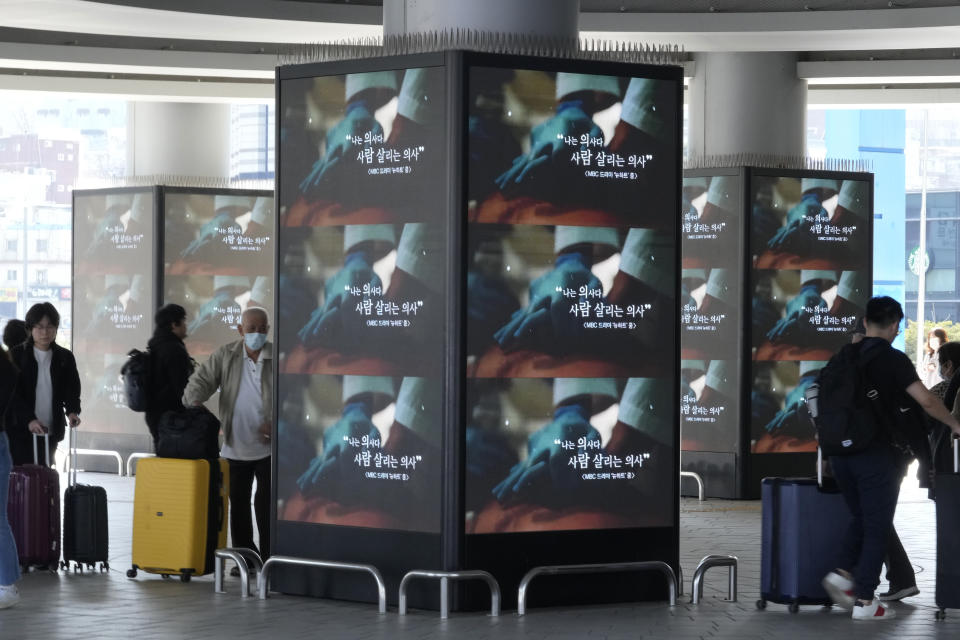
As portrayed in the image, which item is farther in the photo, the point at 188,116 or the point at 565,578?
the point at 188,116

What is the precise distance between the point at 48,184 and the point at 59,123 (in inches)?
64.8

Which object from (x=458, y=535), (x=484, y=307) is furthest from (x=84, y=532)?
(x=484, y=307)

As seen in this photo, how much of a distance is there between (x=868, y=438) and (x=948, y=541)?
2.25 ft

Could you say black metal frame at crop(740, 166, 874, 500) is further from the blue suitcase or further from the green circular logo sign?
the green circular logo sign

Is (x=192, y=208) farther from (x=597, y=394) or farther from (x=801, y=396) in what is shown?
(x=597, y=394)

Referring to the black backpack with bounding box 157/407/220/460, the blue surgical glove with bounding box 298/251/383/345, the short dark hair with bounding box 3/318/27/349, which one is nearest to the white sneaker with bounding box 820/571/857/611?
the blue surgical glove with bounding box 298/251/383/345

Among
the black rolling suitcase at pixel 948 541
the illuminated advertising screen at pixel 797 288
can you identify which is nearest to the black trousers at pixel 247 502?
the black rolling suitcase at pixel 948 541

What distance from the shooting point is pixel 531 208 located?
7855mm

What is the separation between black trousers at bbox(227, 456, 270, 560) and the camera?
9109mm

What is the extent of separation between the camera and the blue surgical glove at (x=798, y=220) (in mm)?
14164

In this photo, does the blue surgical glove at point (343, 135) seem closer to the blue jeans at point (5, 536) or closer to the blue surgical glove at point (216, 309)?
the blue jeans at point (5, 536)

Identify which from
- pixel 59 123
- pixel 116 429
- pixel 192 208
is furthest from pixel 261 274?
pixel 59 123

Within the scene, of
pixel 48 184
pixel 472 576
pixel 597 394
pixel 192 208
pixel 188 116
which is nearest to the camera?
pixel 472 576

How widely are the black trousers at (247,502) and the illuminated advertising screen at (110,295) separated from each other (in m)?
7.26
